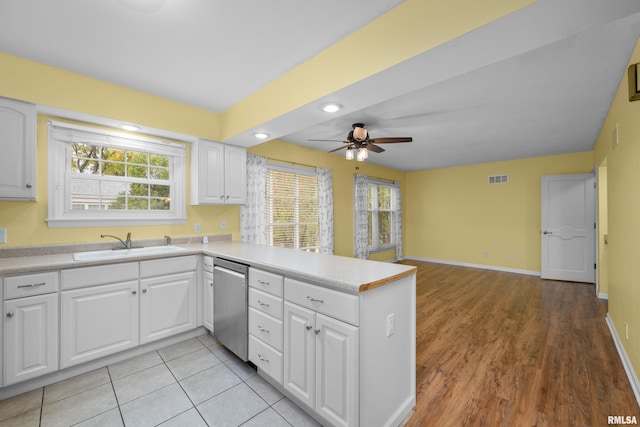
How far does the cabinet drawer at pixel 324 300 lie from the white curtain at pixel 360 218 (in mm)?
3887

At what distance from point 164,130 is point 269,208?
5.84ft

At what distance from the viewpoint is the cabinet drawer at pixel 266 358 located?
6.09ft

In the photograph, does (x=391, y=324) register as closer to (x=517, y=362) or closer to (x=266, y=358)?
(x=266, y=358)

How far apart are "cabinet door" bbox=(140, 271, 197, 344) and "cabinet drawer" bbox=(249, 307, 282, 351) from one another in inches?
37.4

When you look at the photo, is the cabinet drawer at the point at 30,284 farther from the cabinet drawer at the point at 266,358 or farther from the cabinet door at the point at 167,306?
the cabinet drawer at the point at 266,358

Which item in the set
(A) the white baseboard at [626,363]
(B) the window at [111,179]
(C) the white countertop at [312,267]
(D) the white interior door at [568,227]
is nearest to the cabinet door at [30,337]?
(C) the white countertop at [312,267]

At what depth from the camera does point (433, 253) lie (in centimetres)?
698

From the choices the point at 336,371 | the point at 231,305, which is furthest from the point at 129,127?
the point at 336,371

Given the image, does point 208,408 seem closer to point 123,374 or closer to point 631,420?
point 123,374

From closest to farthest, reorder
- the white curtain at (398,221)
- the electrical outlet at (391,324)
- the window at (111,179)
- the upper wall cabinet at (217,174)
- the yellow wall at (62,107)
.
Result: the electrical outlet at (391,324) → the yellow wall at (62,107) → the window at (111,179) → the upper wall cabinet at (217,174) → the white curtain at (398,221)

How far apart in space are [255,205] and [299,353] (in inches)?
97.6

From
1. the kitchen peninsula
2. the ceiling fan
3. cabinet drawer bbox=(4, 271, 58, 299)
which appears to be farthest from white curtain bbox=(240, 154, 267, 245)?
cabinet drawer bbox=(4, 271, 58, 299)

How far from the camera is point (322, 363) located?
1.55 meters

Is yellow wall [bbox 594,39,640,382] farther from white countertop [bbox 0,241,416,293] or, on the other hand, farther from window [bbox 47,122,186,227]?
window [bbox 47,122,186,227]
